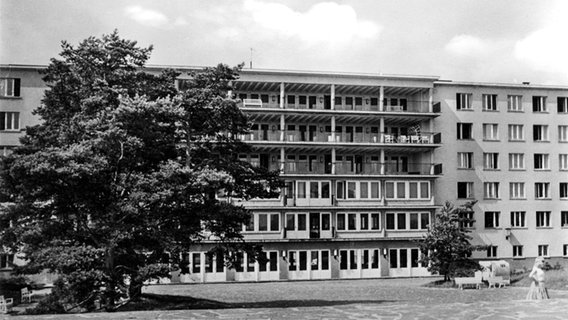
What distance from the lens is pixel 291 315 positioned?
1595cm

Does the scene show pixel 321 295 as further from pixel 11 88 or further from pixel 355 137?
pixel 11 88

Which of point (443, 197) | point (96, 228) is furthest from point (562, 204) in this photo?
point (96, 228)

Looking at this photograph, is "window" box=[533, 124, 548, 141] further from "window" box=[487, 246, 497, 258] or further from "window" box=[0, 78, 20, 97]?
"window" box=[0, 78, 20, 97]

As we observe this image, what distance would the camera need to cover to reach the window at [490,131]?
6278cm

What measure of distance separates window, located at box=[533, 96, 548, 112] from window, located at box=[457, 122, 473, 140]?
23.0ft

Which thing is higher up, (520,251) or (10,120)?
(10,120)

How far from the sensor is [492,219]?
204ft

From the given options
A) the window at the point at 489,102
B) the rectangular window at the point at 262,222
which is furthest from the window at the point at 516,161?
the rectangular window at the point at 262,222

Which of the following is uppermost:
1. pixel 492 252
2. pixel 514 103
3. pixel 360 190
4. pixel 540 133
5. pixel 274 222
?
pixel 514 103

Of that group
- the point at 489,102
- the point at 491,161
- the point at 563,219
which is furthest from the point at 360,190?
the point at 563,219

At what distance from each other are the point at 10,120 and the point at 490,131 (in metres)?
43.4

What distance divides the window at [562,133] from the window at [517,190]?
5981mm

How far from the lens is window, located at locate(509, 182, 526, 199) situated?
62938 millimetres

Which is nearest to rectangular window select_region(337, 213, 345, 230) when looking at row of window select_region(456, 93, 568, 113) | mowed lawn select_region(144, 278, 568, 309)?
mowed lawn select_region(144, 278, 568, 309)
